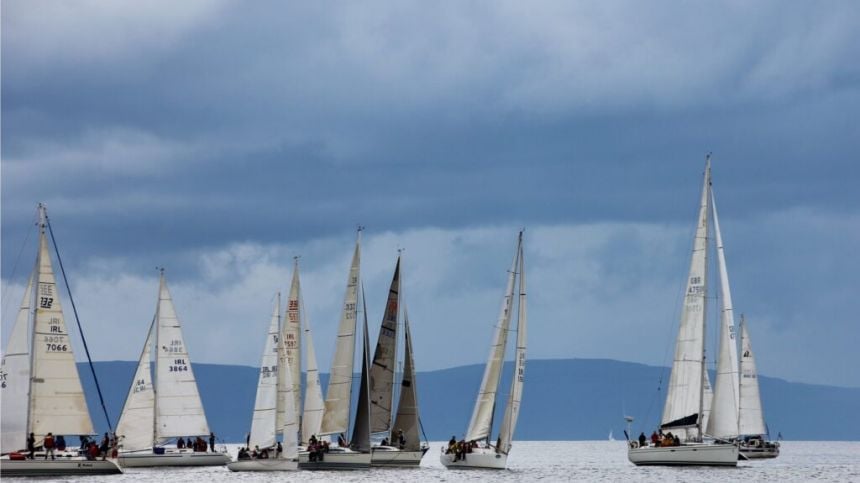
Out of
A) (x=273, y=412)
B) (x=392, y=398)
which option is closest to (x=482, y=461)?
(x=392, y=398)

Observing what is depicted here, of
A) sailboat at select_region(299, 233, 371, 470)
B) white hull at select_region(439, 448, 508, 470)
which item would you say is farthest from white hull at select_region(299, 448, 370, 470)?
white hull at select_region(439, 448, 508, 470)

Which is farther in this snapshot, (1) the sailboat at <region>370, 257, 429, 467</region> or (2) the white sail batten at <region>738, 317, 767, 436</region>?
(2) the white sail batten at <region>738, 317, 767, 436</region>

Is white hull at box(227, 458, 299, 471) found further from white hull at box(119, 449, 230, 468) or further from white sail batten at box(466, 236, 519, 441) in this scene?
white sail batten at box(466, 236, 519, 441)

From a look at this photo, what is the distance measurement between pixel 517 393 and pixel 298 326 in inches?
541

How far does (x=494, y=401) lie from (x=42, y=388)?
81.8ft

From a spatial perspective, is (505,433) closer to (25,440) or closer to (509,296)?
(509,296)

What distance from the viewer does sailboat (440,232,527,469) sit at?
8244cm

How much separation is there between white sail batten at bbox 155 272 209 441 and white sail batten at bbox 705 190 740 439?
28.5 metres

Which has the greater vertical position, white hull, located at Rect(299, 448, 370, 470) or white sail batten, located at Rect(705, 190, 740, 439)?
white sail batten, located at Rect(705, 190, 740, 439)

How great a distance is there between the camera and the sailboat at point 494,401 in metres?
82.4

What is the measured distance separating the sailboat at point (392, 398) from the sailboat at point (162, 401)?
10.1m

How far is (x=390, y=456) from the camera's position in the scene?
83.4 m

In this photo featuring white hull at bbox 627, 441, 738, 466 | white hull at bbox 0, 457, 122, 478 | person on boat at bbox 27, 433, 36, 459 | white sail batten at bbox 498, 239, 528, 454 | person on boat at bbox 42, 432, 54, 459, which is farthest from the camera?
white sail batten at bbox 498, 239, 528, 454

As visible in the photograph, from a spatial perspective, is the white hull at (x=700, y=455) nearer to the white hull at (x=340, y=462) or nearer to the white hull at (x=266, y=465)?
the white hull at (x=340, y=462)
